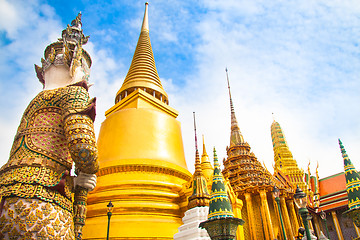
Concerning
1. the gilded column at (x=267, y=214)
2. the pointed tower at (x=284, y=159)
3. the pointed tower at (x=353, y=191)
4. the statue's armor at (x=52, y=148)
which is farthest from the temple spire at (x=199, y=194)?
the pointed tower at (x=284, y=159)

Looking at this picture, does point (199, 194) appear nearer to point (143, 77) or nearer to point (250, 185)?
point (250, 185)

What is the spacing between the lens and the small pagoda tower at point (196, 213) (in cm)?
820

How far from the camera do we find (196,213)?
881 centimetres

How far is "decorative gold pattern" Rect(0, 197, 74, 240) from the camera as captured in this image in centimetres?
279

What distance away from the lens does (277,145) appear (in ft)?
87.0

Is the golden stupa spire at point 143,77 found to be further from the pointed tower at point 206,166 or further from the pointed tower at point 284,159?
the pointed tower at point 284,159

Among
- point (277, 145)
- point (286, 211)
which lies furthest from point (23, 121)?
point (277, 145)

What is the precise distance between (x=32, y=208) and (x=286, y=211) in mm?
15994

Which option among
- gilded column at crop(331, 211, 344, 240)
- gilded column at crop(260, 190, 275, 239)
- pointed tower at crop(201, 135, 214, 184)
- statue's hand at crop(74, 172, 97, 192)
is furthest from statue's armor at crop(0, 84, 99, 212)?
gilded column at crop(331, 211, 344, 240)

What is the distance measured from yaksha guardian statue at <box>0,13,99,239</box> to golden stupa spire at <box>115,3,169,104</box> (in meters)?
9.85

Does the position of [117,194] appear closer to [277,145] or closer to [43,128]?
[43,128]

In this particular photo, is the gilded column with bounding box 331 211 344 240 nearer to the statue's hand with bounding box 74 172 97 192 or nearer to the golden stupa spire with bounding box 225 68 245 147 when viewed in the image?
the golden stupa spire with bounding box 225 68 245 147

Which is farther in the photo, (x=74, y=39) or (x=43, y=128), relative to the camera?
(x=74, y=39)

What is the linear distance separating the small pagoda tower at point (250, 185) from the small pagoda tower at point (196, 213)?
588cm
